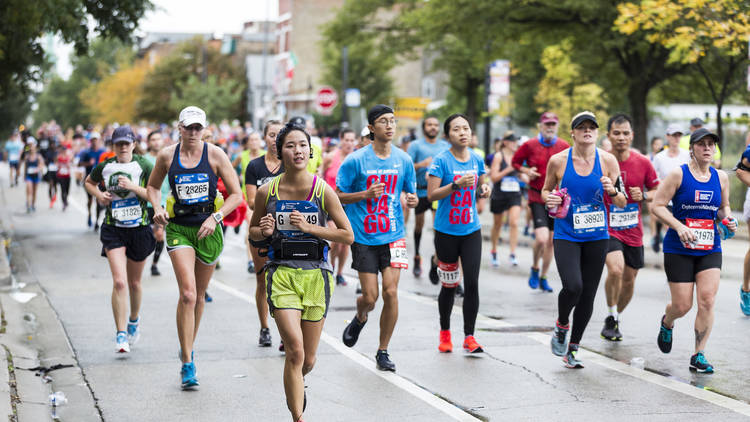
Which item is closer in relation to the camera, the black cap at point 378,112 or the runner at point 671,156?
the black cap at point 378,112

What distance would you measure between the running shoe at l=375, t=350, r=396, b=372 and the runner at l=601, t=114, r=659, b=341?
7.32ft

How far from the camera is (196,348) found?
862cm

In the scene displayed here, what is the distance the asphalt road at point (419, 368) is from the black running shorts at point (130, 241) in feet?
2.74

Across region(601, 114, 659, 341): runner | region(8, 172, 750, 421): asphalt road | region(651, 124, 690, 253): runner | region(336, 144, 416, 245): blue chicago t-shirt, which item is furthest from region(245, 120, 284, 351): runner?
region(651, 124, 690, 253): runner

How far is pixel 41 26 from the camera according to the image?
15.3 metres

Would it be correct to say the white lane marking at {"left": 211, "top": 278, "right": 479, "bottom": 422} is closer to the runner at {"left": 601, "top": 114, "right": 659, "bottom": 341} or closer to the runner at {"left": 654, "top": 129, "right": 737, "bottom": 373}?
the runner at {"left": 654, "top": 129, "right": 737, "bottom": 373}

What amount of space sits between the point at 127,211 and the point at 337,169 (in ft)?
16.4

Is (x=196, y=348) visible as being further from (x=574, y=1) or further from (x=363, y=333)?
(x=574, y=1)

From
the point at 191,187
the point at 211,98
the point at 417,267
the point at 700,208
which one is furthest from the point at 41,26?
the point at 211,98

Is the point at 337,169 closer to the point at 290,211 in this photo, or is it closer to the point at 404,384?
the point at 404,384

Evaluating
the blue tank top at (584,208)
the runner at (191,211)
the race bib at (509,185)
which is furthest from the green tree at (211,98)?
the blue tank top at (584,208)

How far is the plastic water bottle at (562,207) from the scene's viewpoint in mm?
7589

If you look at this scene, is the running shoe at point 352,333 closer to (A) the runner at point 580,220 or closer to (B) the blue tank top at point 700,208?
(A) the runner at point 580,220

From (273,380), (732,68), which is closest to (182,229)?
(273,380)
